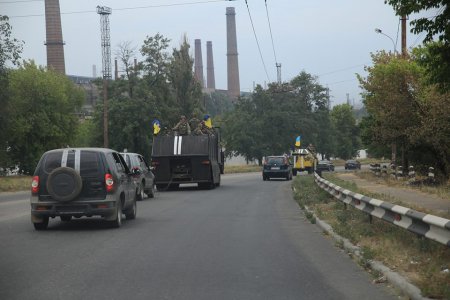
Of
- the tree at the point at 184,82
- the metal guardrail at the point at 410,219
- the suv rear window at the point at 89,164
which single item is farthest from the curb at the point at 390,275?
the tree at the point at 184,82

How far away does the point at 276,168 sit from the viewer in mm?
44188

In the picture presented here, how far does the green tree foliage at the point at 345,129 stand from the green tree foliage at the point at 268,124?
14748 millimetres

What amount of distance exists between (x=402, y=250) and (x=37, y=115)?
48.7 meters

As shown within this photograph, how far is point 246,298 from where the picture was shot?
22.6 ft

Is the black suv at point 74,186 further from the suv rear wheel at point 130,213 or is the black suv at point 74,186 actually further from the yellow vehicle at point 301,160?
the yellow vehicle at point 301,160

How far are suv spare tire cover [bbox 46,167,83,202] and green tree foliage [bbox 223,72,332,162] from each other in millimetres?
73574

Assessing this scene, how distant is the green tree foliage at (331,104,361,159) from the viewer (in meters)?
108

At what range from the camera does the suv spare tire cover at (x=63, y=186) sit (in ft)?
42.1

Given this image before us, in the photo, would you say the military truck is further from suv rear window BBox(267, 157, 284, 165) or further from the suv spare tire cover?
the suv spare tire cover

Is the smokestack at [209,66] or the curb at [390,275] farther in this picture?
the smokestack at [209,66]

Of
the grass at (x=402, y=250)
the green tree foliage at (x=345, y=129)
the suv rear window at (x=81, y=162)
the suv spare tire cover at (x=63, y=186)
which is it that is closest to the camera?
the grass at (x=402, y=250)

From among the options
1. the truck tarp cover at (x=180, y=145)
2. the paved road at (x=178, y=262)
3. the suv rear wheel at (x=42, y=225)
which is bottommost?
the paved road at (x=178, y=262)

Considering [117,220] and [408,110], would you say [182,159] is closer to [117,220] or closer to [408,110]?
[408,110]

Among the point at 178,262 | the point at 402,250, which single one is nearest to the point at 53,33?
the point at 178,262
